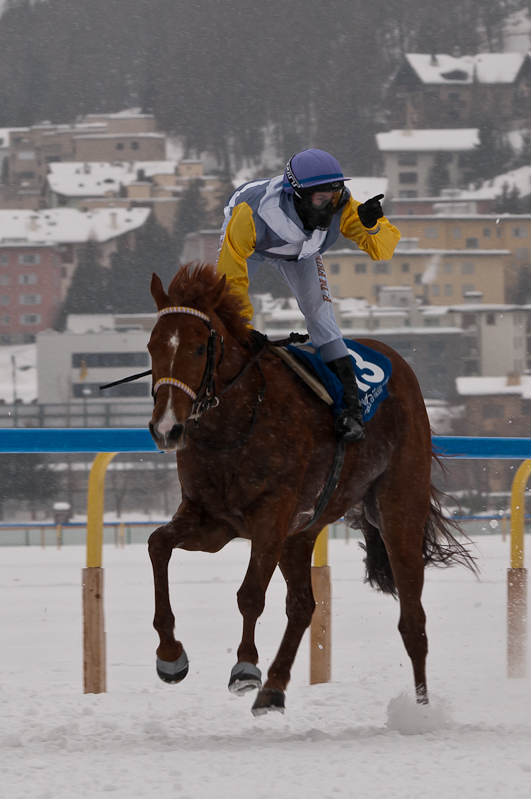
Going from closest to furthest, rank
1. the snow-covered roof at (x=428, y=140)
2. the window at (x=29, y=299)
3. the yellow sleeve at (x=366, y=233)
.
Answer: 1. the yellow sleeve at (x=366, y=233)
2. the window at (x=29, y=299)
3. the snow-covered roof at (x=428, y=140)

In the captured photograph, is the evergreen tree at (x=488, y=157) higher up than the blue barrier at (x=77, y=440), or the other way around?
the evergreen tree at (x=488, y=157)

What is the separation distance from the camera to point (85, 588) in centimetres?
418

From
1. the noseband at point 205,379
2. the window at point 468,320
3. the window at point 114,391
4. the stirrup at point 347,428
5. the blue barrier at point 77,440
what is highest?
the noseband at point 205,379

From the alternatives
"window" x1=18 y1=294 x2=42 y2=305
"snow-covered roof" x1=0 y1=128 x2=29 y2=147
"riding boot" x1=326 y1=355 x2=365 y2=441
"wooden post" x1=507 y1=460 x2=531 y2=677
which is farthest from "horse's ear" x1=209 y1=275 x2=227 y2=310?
"snow-covered roof" x1=0 y1=128 x2=29 y2=147

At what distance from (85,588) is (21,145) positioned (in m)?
79.5

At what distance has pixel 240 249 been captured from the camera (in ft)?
11.5

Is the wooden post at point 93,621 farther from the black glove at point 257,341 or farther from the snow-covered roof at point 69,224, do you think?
the snow-covered roof at point 69,224

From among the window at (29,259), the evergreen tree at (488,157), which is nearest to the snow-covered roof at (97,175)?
the window at (29,259)

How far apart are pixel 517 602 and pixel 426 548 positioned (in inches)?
43.4

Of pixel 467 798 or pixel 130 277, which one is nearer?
pixel 467 798

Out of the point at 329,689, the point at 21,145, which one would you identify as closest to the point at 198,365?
the point at 329,689

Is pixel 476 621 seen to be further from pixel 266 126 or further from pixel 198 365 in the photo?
pixel 266 126

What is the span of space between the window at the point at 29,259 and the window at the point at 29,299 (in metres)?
2.49

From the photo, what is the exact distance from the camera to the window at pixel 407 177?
72.3 m
